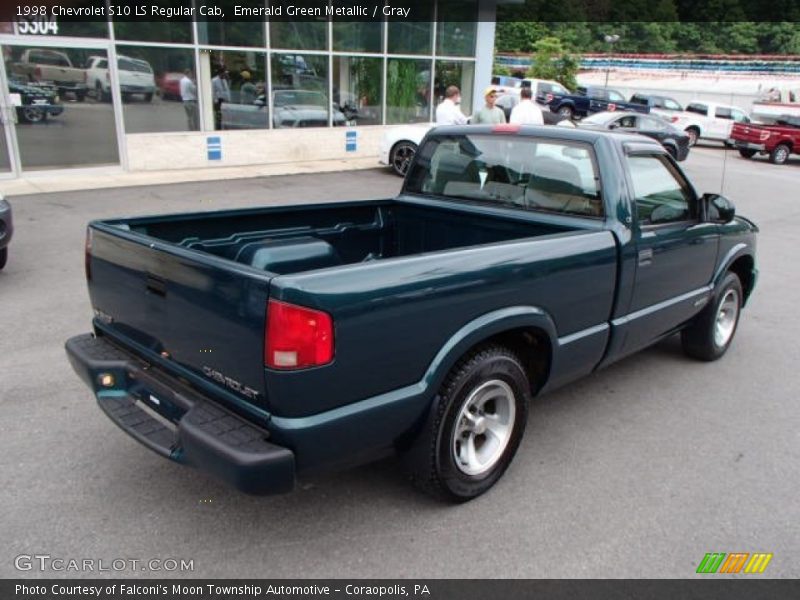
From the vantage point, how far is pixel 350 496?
323 cm

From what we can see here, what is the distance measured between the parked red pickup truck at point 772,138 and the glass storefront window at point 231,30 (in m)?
16.9

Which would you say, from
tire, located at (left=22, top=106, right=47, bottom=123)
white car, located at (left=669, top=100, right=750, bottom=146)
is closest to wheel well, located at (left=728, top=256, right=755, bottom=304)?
tire, located at (left=22, top=106, right=47, bottom=123)

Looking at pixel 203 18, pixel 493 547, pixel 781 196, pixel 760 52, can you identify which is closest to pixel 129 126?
pixel 203 18

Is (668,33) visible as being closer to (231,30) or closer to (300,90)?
(300,90)

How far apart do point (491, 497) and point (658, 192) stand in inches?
88.9

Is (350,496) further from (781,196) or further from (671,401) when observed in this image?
(781,196)

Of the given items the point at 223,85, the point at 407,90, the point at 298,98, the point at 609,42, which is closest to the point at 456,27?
the point at 407,90

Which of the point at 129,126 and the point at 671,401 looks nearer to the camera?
the point at 671,401

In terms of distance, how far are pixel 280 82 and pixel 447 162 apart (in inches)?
450

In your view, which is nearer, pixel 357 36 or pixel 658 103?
pixel 357 36

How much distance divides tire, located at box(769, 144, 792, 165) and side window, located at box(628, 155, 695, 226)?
20.9 meters

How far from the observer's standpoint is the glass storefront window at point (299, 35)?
47.3ft

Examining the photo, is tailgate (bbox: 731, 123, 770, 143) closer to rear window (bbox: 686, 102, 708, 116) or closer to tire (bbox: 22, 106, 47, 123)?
rear window (bbox: 686, 102, 708, 116)

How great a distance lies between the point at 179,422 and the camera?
2.59 m
